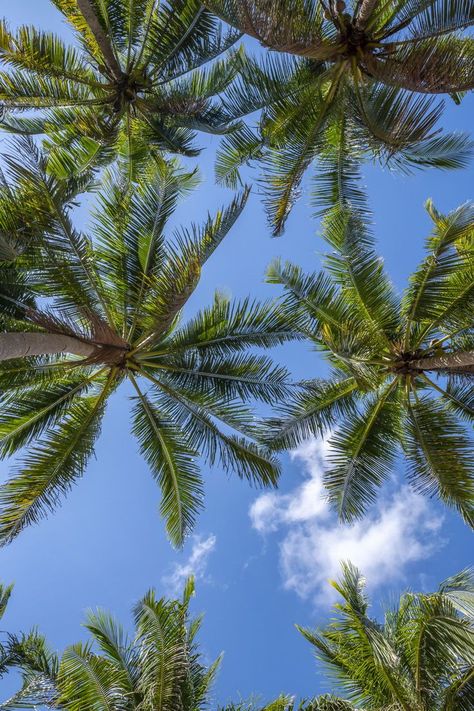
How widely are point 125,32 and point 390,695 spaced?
1139 centimetres

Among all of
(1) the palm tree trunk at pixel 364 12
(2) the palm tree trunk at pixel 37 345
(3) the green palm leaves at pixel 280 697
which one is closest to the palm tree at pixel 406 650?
(3) the green palm leaves at pixel 280 697

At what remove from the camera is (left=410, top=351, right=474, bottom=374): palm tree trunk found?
9.02m

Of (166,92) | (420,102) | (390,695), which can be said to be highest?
(166,92)

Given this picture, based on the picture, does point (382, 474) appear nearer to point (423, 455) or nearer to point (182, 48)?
point (423, 455)

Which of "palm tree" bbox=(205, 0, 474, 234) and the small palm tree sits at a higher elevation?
"palm tree" bbox=(205, 0, 474, 234)

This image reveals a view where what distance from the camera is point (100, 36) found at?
9.88 meters

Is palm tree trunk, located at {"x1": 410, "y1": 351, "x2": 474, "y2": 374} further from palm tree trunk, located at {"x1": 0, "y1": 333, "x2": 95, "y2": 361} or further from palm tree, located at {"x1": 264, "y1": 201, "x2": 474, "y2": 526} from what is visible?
palm tree trunk, located at {"x1": 0, "y1": 333, "x2": 95, "y2": 361}

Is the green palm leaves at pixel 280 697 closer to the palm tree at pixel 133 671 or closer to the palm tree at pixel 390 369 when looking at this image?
the palm tree at pixel 133 671

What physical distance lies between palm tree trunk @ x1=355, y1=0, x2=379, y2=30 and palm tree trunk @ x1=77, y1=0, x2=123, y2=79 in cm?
382

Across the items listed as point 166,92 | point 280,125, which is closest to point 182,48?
point 166,92

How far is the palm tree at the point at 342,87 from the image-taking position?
832cm

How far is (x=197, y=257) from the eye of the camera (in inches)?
307

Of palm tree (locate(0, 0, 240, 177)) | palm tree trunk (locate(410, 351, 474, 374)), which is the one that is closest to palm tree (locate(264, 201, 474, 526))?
palm tree trunk (locate(410, 351, 474, 374))

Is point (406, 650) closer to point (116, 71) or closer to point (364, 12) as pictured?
point (364, 12)
